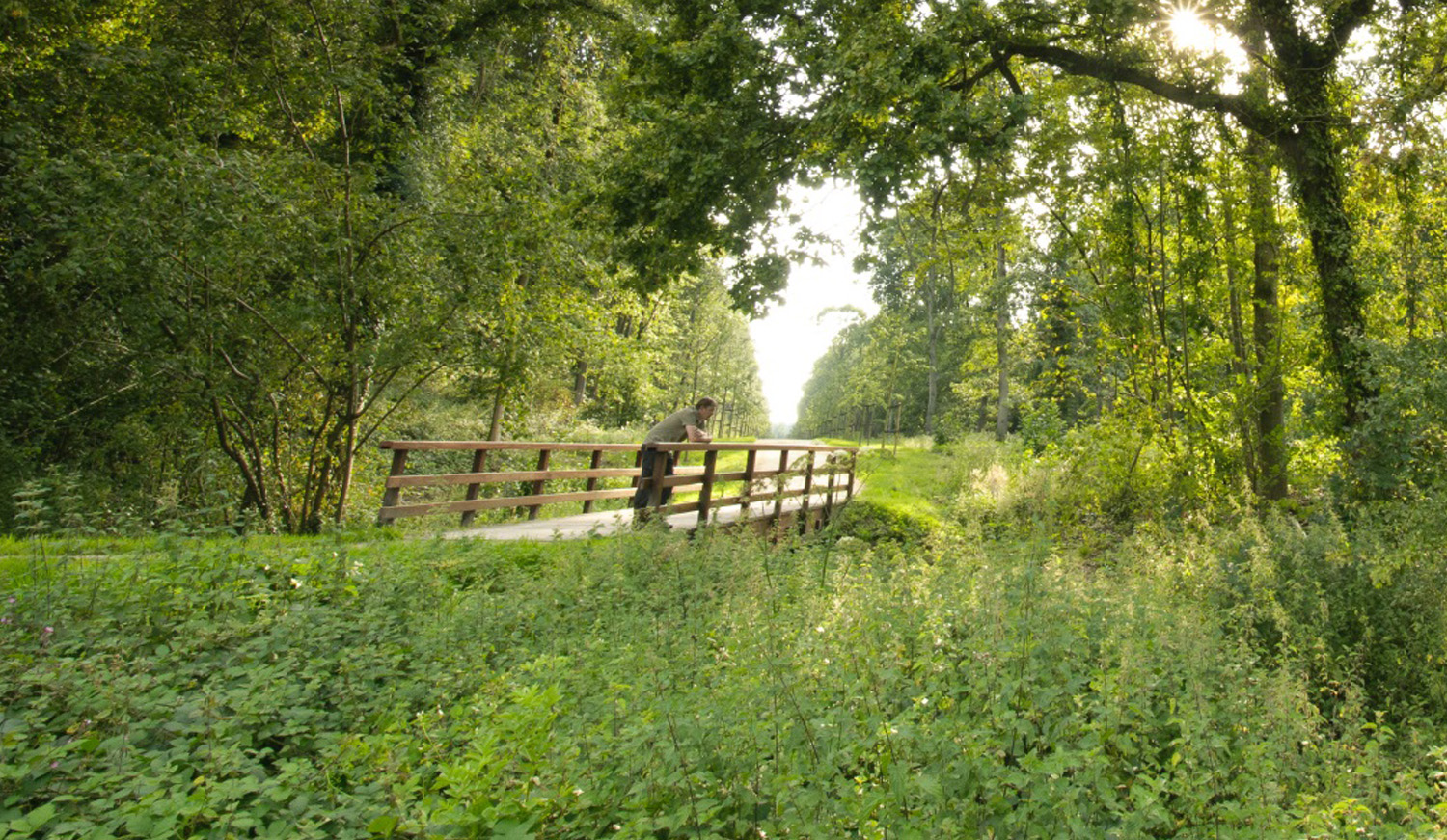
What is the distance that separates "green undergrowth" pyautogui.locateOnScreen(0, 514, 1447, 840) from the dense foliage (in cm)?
3

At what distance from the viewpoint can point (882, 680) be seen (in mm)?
4074

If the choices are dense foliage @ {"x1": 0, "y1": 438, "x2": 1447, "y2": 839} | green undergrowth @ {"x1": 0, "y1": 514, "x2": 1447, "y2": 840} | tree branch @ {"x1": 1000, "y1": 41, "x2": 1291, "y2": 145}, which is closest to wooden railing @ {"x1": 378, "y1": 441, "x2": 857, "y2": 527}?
dense foliage @ {"x1": 0, "y1": 438, "x2": 1447, "y2": 839}

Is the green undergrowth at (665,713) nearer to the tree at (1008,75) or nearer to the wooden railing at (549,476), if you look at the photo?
the wooden railing at (549,476)

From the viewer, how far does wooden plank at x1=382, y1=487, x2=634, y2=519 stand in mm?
9344

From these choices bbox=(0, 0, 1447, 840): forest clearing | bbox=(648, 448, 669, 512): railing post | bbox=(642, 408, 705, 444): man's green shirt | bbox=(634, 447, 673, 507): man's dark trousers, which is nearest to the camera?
bbox=(0, 0, 1447, 840): forest clearing

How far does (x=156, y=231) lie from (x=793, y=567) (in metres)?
7.05

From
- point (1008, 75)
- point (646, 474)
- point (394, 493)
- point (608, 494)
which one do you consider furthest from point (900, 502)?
point (394, 493)

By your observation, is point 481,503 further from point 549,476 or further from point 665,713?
point 665,713

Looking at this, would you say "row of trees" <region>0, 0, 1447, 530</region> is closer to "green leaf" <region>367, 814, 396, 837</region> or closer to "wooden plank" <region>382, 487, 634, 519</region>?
"wooden plank" <region>382, 487, 634, 519</region>

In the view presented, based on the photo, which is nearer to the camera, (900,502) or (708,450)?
(708,450)

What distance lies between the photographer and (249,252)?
816 cm

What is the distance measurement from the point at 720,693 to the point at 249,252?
292 inches

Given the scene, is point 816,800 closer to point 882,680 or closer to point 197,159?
point 882,680

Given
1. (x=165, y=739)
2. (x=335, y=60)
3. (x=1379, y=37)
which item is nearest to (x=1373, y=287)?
(x=1379, y=37)
